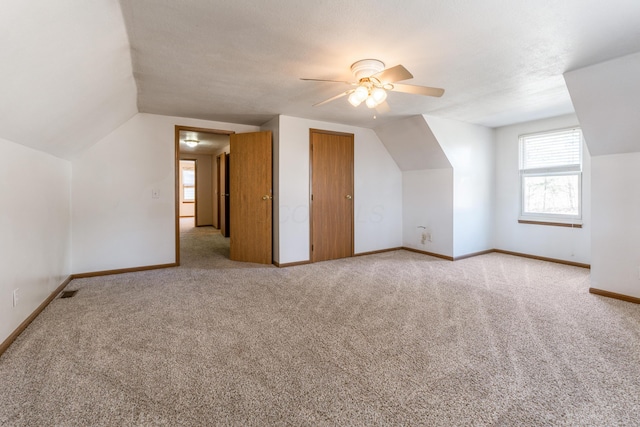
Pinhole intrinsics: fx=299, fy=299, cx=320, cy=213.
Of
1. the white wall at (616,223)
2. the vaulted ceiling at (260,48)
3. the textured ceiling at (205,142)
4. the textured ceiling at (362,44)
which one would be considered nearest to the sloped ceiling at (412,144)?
the textured ceiling at (362,44)

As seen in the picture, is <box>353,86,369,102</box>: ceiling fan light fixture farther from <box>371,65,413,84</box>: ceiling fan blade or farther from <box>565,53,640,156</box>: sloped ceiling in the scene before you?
<box>565,53,640,156</box>: sloped ceiling

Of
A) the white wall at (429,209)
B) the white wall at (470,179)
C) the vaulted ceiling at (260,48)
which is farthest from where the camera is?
the white wall at (429,209)

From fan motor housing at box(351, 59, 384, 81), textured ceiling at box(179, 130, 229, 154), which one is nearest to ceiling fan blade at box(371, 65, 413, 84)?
fan motor housing at box(351, 59, 384, 81)

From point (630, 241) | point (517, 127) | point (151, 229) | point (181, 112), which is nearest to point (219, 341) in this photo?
point (151, 229)

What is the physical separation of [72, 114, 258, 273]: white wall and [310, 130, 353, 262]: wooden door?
1845mm

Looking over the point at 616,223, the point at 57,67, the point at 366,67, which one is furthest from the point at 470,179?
the point at 57,67

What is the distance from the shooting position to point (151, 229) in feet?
13.3

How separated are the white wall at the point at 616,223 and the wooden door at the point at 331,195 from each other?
295cm

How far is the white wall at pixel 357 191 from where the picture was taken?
4.25 m

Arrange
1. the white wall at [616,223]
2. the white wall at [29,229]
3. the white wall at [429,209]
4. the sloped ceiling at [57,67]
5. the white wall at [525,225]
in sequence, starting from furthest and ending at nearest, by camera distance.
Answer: the white wall at [429,209] < the white wall at [525,225] < the white wall at [616,223] < the white wall at [29,229] < the sloped ceiling at [57,67]

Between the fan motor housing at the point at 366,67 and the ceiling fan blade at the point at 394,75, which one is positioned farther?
the fan motor housing at the point at 366,67

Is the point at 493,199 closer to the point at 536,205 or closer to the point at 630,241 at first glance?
the point at 536,205

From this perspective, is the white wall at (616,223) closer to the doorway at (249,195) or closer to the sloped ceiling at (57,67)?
the doorway at (249,195)

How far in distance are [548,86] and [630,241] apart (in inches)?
67.5
